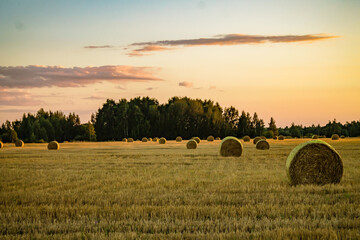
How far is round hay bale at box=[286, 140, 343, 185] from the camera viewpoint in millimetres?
12488

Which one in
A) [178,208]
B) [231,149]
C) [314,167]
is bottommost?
[178,208]

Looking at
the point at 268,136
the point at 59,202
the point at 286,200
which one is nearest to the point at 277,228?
the point at 286,200

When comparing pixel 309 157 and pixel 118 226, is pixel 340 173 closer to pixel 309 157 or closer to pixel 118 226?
pixel 309 157

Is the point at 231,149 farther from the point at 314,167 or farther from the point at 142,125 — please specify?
the point at 142,125

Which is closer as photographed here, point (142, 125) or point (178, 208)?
point (178, 208)

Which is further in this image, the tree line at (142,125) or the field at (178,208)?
the tree line at (142,125)

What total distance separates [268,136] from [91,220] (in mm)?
89116

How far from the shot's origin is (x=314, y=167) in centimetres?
1272

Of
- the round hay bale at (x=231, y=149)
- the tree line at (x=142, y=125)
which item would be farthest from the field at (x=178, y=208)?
the tree line at (x=142, y=125)

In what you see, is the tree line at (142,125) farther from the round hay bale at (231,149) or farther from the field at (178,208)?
the field at (178,208)

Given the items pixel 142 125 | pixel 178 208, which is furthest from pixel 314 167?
pixel 142 125

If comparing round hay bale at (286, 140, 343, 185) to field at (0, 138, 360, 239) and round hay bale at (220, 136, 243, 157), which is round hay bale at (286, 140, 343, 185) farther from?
round hay bale at (220, 136, 243, 157)

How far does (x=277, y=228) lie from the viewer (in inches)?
271

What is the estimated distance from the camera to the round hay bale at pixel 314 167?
41.0ft
